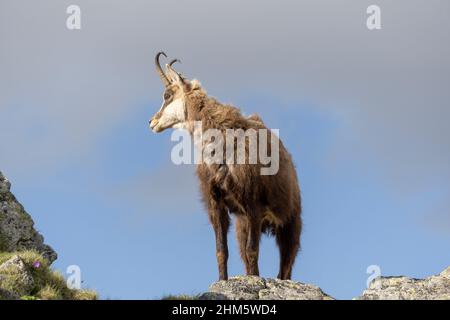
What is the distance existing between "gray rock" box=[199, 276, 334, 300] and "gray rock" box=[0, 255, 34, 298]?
8.90 ft

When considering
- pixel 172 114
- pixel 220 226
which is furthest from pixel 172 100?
pixel 220 226

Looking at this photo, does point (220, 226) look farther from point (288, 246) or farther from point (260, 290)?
point (260, 290)

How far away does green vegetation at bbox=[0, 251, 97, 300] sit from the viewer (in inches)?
514

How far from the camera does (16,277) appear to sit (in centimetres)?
1323

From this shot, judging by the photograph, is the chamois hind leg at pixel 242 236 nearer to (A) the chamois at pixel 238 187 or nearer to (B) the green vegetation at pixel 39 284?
(A) the chamois at pixel 238 187

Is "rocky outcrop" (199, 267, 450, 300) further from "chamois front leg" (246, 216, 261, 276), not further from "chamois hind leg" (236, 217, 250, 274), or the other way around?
"chamois hind leg" (236, 217, 250, 274)

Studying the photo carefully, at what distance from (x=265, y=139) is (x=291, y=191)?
145 cm

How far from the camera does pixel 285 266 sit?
1788 cm

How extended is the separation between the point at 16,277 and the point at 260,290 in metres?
3.79

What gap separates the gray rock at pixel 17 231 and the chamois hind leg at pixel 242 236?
12.1 ft

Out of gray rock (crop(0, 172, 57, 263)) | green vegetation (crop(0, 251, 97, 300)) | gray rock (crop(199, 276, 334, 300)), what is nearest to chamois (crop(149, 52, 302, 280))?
gray rock (crop(199, 276, 334, 300))

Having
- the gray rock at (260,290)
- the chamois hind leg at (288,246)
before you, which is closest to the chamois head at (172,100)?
the chamois hind leg at (288,246)

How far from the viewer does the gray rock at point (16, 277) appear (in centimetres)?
1285
